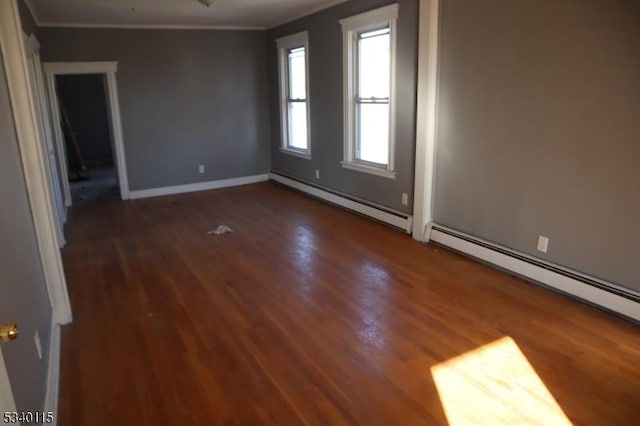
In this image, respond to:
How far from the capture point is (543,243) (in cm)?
349

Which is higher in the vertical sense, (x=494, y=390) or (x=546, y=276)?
(x=546, y=276)

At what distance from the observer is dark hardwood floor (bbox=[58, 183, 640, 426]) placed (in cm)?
224

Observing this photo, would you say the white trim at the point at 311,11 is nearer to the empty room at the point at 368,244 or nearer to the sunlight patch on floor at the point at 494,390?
the empty room at the point at 368,244

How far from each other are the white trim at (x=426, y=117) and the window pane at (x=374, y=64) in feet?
2.04

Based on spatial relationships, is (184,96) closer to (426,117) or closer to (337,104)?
(337,104)

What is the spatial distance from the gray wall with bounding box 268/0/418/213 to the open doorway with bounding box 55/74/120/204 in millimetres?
4324

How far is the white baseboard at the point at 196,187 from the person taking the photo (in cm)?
695

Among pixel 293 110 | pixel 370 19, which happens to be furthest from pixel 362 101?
pixel 293 110

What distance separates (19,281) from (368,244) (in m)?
3.13

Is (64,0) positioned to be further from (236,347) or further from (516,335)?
(516,335)

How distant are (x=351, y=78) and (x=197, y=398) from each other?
4.13 metres

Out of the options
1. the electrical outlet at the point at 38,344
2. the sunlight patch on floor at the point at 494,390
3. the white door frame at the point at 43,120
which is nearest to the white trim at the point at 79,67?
the white door frame at the point at 43,120

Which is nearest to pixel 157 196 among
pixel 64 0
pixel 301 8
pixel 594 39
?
pixel 64 0

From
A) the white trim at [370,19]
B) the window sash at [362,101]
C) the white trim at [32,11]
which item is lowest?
the window sash at [362,101]
